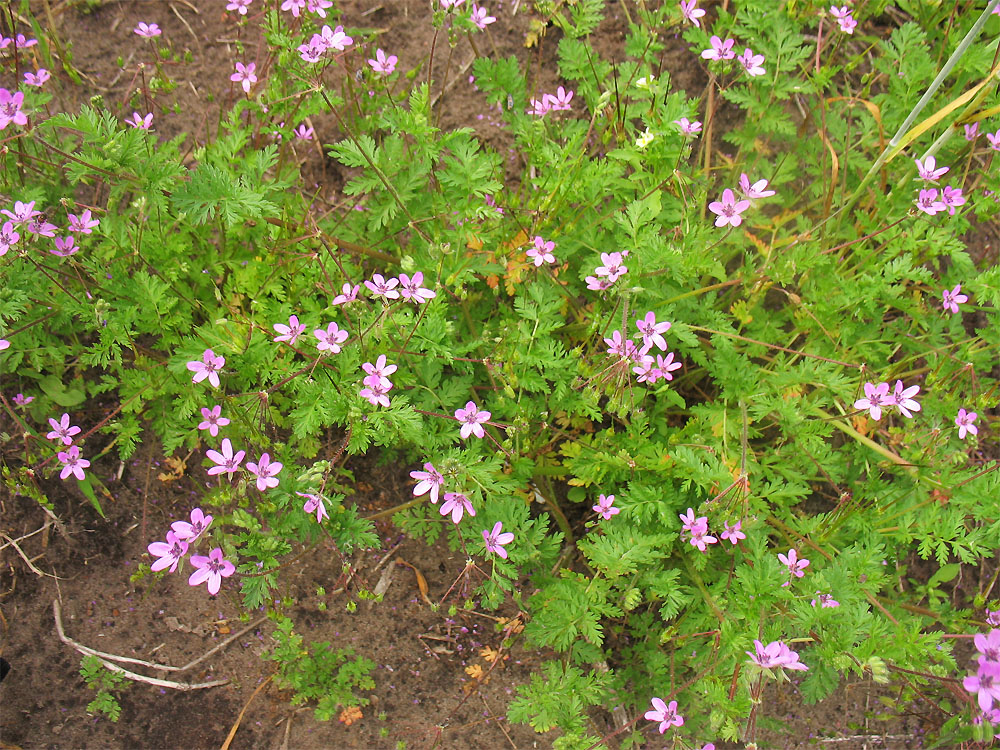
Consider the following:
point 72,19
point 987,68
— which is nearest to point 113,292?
point 72,19

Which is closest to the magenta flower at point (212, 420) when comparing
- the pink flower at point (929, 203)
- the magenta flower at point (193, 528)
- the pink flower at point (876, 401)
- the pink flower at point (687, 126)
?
the magenta flower at point (193, 528)

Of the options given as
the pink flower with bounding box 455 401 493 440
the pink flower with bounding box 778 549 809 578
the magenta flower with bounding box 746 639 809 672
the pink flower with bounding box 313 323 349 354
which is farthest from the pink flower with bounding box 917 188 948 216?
the pink flower with bounding box 313 323 349 354

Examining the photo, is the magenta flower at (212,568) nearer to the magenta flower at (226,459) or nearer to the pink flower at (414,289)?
the magenta flower at (226,459)

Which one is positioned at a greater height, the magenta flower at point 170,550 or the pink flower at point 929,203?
the pink flower at point 929,203

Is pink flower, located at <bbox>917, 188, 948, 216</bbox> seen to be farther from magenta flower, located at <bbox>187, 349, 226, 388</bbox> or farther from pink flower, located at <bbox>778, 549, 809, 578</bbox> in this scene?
magenta flower, located at <bbox>187, 349, 226, 388</bbox>

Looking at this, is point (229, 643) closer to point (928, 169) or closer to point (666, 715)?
point (666, 715)
